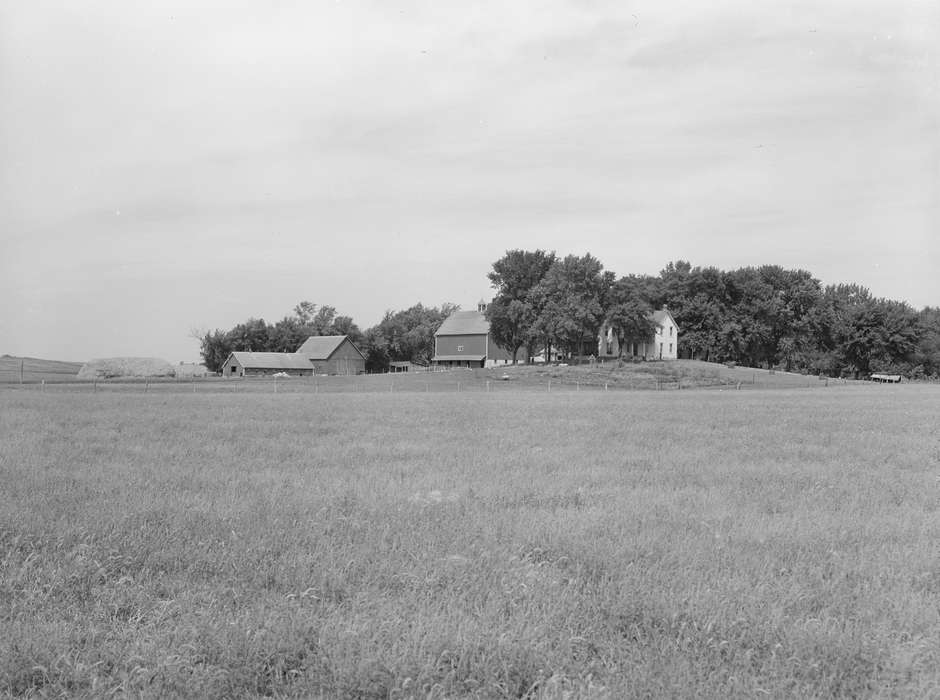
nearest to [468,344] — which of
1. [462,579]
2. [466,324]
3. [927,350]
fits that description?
[466,324]

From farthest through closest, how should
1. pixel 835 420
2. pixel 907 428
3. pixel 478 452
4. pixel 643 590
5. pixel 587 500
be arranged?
pixel 835 420 → pixel 907 428 → pixel 478 452 → pixel 587 500 → pixel 643 590

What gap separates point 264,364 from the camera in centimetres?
12838

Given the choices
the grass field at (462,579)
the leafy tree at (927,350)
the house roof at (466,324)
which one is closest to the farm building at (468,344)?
the house roof at (466,324)

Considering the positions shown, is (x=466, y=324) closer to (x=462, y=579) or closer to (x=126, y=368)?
(x=126, y=368)

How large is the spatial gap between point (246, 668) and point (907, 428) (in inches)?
1099

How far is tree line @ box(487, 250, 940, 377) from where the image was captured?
110 m

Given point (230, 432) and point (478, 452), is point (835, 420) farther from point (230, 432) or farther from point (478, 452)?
point (230, 432)

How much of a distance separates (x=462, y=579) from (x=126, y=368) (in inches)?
3788

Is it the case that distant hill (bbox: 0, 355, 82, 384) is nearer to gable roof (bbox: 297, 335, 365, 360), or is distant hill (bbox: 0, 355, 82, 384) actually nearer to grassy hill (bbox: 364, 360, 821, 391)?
grassy hill (bbox: 364, 360, 821, 391)

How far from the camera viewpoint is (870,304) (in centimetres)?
13100

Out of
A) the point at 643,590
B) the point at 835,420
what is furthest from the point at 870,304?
the point at 643,590

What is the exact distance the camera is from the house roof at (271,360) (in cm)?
12644

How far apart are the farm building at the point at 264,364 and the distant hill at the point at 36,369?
27375 mm

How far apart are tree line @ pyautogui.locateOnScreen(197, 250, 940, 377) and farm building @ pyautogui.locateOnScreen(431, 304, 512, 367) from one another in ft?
19.2
